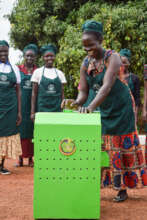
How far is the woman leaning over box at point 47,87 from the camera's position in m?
6.50

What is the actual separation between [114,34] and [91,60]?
7.43 meters

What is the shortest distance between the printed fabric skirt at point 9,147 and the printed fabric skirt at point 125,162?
7.46 ft

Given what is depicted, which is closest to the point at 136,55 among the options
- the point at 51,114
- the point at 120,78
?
the point at 120,78

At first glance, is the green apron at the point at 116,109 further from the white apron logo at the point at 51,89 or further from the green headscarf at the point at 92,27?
the white apron logo at the point at 51,89

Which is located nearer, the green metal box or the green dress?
the green metal box

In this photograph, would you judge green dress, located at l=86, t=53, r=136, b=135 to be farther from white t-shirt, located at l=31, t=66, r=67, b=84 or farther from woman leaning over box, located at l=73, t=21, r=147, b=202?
white t-shirt, located at l=31, t=66, r=67, b=84

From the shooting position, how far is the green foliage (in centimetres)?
1124

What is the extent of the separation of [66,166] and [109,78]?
3.30ft

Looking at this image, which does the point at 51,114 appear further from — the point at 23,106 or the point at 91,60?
the point at 23,106

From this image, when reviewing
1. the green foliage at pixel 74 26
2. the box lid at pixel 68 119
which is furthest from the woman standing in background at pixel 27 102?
the green foliage at pixel 74 26

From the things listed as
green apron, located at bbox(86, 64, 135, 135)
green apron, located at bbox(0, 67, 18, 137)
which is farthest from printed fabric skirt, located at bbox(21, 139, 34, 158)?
green apron, located at bbox(86, 64, 135, 135)

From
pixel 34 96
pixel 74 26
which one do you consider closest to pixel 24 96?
pixel 34 96

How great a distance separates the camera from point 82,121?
3.32 m

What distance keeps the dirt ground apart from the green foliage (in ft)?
20.3
